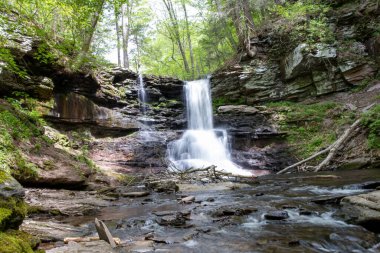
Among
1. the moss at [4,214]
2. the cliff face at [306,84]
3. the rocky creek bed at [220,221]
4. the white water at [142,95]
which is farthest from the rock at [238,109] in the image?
the moss at [4,214]

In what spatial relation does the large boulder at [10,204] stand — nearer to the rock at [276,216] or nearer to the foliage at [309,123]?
the rock at [276,216]

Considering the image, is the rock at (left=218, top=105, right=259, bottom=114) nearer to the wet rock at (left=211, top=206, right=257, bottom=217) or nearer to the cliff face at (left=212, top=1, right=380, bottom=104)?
the cliff face at (left=212, top=1, right=380, bottom=104)

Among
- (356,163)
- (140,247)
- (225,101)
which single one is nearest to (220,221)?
(140,247)

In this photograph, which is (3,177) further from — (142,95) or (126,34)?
(126,34)

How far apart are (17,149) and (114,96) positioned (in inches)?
380

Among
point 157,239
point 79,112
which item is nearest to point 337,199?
point 157,239

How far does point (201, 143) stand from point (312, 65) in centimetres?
802

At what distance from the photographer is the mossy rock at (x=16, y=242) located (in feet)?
7.16

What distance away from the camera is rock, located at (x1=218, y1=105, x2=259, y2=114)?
16469mm

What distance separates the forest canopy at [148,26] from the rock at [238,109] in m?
3.87

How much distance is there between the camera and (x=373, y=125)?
10.7 meters

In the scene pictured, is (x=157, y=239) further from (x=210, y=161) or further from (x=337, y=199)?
(x=210, y=161)

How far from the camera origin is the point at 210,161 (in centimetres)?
1441

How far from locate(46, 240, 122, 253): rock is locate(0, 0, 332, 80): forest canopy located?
7443 mm
